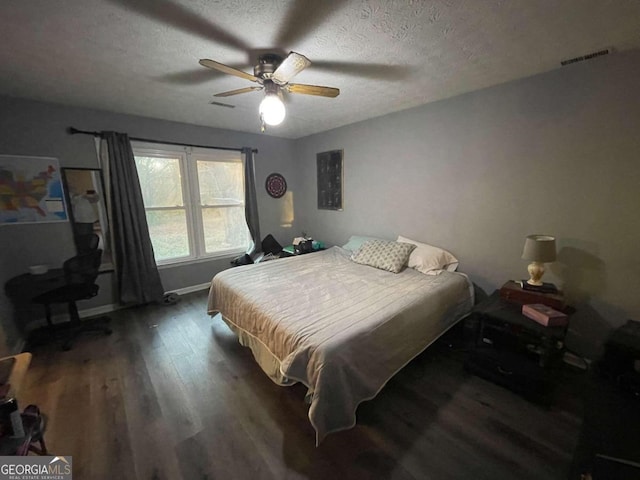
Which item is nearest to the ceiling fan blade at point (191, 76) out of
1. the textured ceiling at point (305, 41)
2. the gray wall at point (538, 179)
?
the textured ceiling at point (305, 41)

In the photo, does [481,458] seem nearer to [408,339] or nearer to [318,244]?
[408,339]

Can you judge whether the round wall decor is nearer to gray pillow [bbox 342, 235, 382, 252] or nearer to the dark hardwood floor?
gray pillow [bbox 342, 235, 382, 252]

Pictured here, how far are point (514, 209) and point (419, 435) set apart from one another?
2.00 metres

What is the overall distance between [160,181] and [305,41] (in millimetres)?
2787

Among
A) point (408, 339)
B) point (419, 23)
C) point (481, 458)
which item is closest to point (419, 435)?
point (481, 458)

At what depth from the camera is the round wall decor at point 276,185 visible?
4.22m

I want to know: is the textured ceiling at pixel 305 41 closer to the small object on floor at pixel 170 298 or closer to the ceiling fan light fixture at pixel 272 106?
the ceiling fan light fixture at pixel 272 106

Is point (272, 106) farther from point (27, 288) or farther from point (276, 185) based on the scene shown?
point (27, 288)

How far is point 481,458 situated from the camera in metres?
1.36

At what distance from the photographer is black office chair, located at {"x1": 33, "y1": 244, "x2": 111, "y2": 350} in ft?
7.71

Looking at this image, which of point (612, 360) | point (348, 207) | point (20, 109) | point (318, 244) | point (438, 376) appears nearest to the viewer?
point (612, 360)

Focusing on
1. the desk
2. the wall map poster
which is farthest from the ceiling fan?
the desk

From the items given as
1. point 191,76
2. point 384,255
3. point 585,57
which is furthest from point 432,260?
point 191,76

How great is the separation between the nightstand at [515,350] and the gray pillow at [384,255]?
2.89ft
